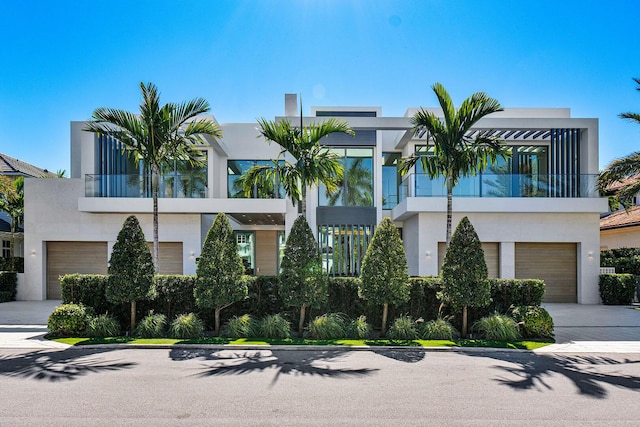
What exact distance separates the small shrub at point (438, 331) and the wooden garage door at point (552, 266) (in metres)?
8.50

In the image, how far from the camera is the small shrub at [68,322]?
10.7 metres

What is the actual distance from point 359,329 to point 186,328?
14.0 ft

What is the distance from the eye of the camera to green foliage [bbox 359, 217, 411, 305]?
10891 mm

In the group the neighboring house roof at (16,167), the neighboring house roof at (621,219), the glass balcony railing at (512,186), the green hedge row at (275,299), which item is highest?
the neighboring house roof at (16,167)

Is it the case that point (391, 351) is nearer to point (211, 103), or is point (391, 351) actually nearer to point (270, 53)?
point (211, 103)

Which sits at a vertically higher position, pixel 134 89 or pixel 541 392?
pixel 134 89

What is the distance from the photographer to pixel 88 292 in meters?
11.5

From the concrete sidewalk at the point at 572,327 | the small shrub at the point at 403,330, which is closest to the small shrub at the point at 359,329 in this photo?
the small shrub at the point at 403,330

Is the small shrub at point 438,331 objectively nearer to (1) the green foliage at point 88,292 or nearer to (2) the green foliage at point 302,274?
(2) the green foliage at point 302,274

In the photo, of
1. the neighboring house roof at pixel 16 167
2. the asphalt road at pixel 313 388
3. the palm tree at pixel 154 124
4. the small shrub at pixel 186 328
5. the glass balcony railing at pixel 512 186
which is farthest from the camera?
the neighboring house roof at pixel 16 167

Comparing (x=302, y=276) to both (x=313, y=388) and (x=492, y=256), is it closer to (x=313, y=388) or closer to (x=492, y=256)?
(x=313, y=388)

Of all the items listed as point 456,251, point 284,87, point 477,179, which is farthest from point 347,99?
point 456,251

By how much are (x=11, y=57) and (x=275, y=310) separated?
1307cm

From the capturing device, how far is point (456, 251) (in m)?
11.0
